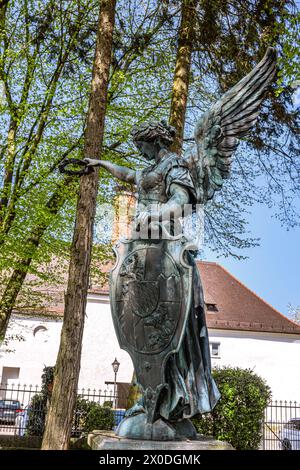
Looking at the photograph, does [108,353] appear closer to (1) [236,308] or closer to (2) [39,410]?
(1) [236,308]

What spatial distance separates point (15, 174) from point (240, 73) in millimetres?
6641

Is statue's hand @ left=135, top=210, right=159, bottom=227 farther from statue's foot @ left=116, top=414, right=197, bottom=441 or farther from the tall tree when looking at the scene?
the tall tree

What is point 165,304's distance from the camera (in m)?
3.37

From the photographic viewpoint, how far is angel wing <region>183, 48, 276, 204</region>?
12.9ft

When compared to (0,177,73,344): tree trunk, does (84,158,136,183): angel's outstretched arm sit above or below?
below

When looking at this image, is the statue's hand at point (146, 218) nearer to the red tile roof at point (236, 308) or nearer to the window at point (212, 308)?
the red tile roof at point (236, 308)

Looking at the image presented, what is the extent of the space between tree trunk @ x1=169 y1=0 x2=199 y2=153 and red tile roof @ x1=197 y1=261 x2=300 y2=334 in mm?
21929

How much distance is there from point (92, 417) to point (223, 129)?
37.2ft

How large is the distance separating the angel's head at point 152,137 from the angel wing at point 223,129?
215 mm

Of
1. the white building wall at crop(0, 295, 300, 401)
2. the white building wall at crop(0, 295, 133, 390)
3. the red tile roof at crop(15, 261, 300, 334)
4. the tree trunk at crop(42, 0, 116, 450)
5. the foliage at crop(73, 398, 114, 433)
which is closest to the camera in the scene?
the tree trunk at crop(42, 0, 116, 450)

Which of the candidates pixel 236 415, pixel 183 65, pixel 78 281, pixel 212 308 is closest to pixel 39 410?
pixel 236 415

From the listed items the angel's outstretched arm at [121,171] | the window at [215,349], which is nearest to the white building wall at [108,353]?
the window at [215,349]

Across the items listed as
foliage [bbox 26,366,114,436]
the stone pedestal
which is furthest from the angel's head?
foliage [bbox 26,366,114,436]
